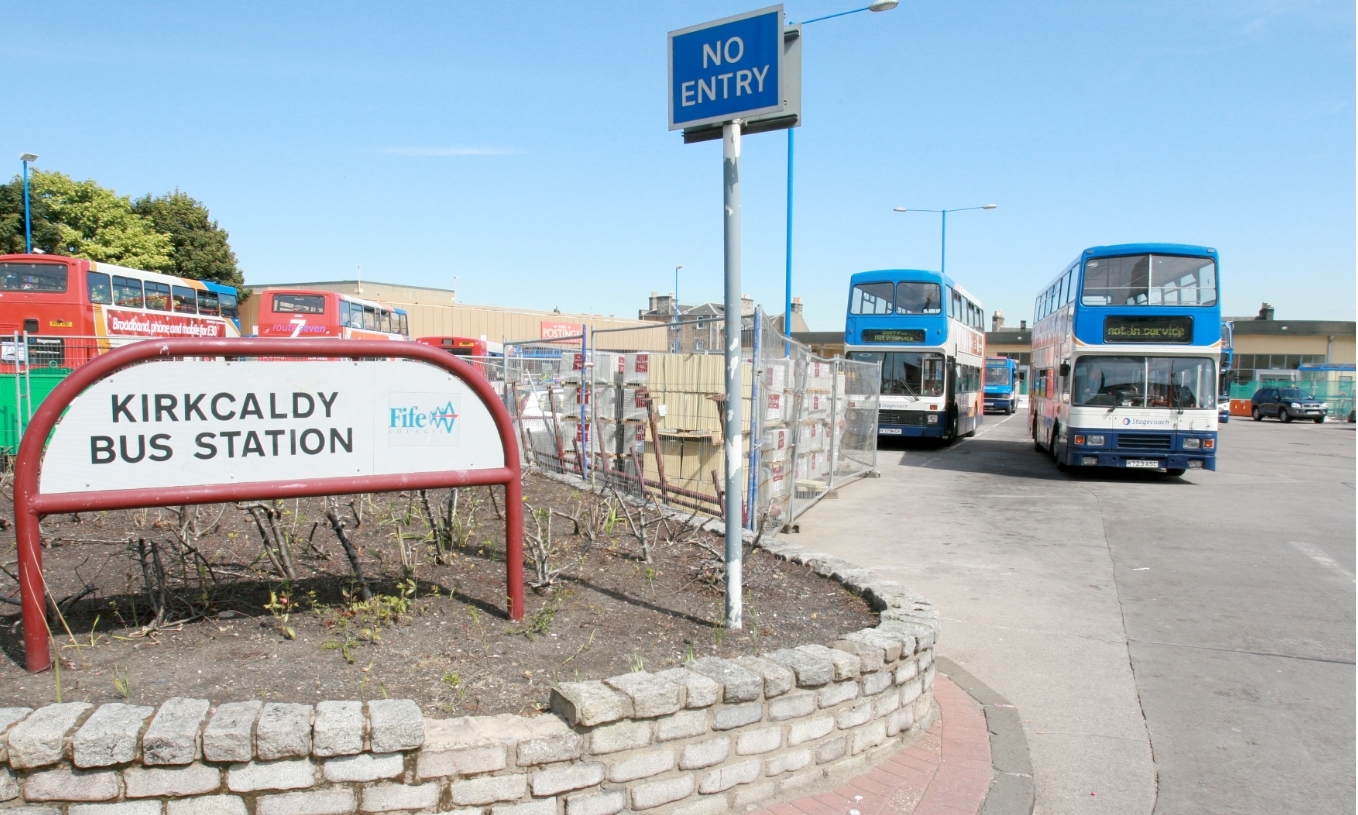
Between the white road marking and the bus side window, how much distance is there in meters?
20.5

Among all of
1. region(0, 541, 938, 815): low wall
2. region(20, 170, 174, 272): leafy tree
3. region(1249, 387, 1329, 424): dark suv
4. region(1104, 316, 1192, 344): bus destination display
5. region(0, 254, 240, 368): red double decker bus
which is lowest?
region(1249, 387, 1329, 424): dark suv

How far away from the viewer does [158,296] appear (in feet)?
64.5

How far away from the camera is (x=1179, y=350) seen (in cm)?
1427

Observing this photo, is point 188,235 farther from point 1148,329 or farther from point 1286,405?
point 1286,405

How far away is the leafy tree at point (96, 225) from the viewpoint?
34.7 meters

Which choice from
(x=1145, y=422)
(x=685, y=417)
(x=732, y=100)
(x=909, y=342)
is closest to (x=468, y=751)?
(x=732, y=100)

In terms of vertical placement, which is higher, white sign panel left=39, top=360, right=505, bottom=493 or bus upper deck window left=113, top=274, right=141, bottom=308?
bus upper deck window left=113, top=274, right=141, bottom=308

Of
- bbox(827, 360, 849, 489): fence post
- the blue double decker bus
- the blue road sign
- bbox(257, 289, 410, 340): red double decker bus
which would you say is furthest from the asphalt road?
the blue double decker bus

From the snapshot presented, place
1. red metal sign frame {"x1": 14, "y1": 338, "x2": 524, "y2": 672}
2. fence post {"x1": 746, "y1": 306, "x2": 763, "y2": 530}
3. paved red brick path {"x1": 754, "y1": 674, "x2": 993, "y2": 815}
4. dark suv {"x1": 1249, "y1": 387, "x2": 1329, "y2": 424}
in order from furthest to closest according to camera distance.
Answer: dark suv {"x1": 1249, "y1": 387, "x2": 1329, "y2": 424} < fence post {"x1": 746, "y1": 306, "x2": 763, "y2": 530} < paved red brick path {"x1": 754, "y1": 674, "x2": 993, "y2": 815} < red metal sign frame {"x1": 14, "y1": 338, "x2": 524, "y2": 672}

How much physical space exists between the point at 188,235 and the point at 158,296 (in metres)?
22.3

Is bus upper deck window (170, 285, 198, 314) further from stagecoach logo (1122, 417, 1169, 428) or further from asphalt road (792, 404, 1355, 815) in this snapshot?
stagecoach logo (1122, 417, 1169, 428)

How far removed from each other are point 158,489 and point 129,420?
29 centimetres

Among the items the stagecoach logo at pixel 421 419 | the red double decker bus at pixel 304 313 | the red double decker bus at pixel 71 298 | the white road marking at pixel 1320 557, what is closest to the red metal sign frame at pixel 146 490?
the stagecoach logo at pixel 421 419

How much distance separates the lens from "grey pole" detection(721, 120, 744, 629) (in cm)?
415
